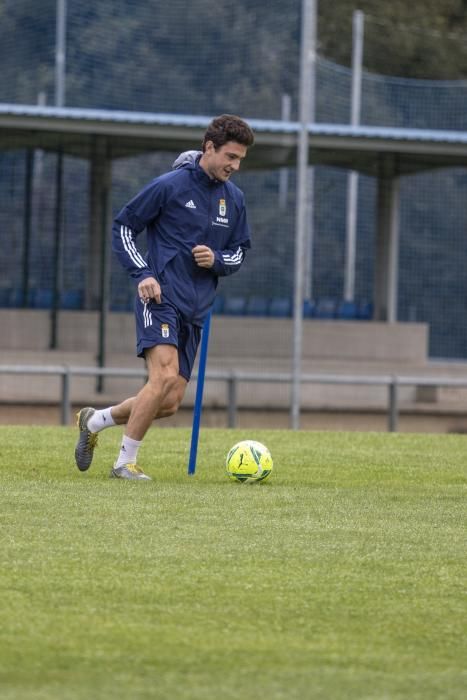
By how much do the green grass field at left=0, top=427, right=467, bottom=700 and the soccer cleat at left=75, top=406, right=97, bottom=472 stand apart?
0.10m

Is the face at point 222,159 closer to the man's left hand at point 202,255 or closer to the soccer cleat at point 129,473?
the man's left hand at point 202,255

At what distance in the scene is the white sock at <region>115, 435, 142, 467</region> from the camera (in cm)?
801

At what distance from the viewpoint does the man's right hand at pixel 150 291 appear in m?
7.87

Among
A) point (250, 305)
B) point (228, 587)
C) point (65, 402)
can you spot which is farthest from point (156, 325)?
point (250, 305)

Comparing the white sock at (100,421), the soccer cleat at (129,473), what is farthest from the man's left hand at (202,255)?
the soccer cleat at (129,473)

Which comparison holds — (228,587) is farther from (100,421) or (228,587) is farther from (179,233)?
(179,233)

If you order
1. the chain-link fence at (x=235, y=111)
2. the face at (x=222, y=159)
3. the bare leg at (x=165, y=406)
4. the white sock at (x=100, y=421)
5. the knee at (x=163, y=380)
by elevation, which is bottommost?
the white sock at (x=100, y=421)

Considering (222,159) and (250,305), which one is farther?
(250,305)

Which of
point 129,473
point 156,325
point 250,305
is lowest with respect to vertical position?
point 129,473

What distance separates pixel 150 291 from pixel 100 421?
2.72 ft

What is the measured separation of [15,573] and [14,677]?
1365mm

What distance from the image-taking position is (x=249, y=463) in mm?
8266

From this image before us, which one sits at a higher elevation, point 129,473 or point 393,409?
point 129,473

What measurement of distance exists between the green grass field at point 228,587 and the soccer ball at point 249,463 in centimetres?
14
